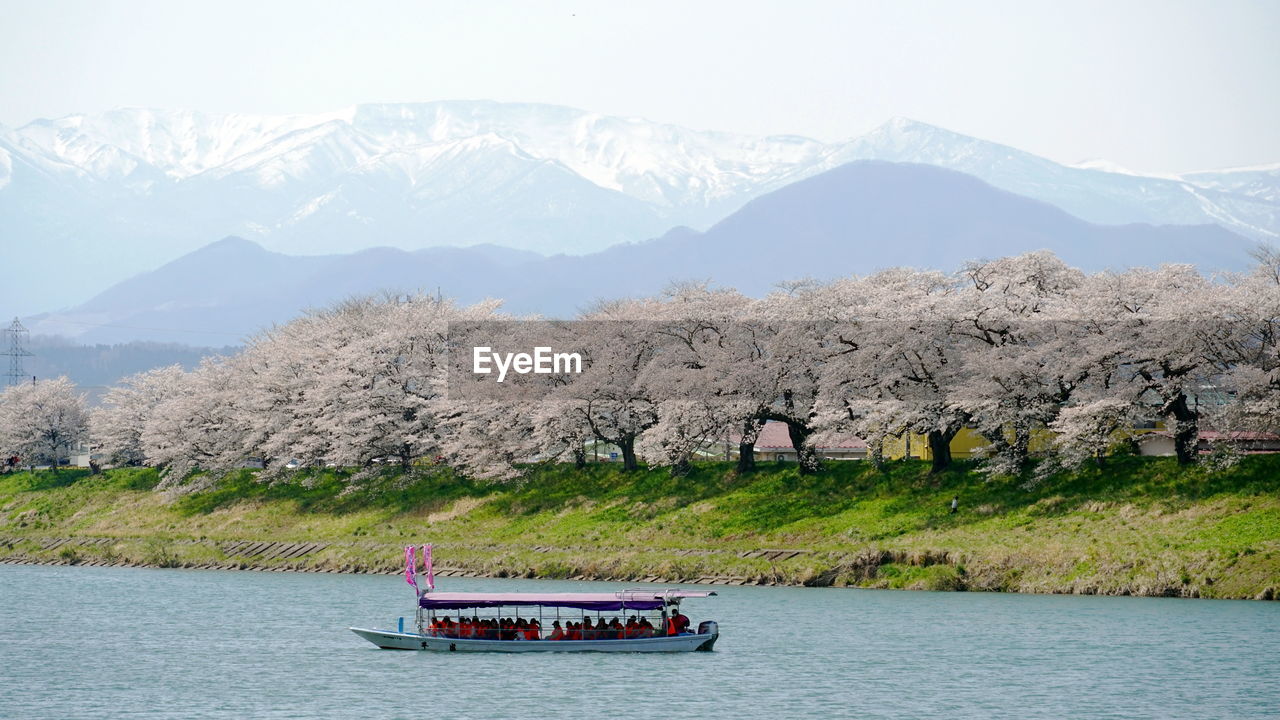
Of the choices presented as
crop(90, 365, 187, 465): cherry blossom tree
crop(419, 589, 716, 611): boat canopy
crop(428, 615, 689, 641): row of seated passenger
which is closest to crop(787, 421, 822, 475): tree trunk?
crop(428, 615, 689, 641): row of seated passenger

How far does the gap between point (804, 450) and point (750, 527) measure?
324 inches

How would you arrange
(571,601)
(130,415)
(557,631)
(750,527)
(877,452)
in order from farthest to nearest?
(130,415), (877,452), (750,527), (557,631), (571,601)

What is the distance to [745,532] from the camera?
82.8 m

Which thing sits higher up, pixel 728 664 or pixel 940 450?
pixel 940 450

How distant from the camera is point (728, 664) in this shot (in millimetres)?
48938

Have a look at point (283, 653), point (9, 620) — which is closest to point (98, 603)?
point (9, 620)

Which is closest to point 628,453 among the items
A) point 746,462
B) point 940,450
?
point 746,462

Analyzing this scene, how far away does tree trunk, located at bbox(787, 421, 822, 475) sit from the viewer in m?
89.6

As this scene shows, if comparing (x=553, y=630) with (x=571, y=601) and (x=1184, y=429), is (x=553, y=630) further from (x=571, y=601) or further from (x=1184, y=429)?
(x=1184, y=429)

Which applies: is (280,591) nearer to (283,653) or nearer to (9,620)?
(9,620)

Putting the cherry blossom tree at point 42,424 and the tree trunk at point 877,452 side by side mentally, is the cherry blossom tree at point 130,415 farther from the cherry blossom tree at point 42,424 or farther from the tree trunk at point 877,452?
the tree trunk at point 877,452

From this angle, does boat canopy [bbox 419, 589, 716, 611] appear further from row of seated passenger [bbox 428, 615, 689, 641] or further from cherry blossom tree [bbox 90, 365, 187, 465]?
cherry blossom tree [bbox 90, 365, 187, 465]

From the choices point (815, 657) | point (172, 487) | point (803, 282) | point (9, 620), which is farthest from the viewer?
point (172, 487)

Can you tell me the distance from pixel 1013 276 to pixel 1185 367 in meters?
13.5
